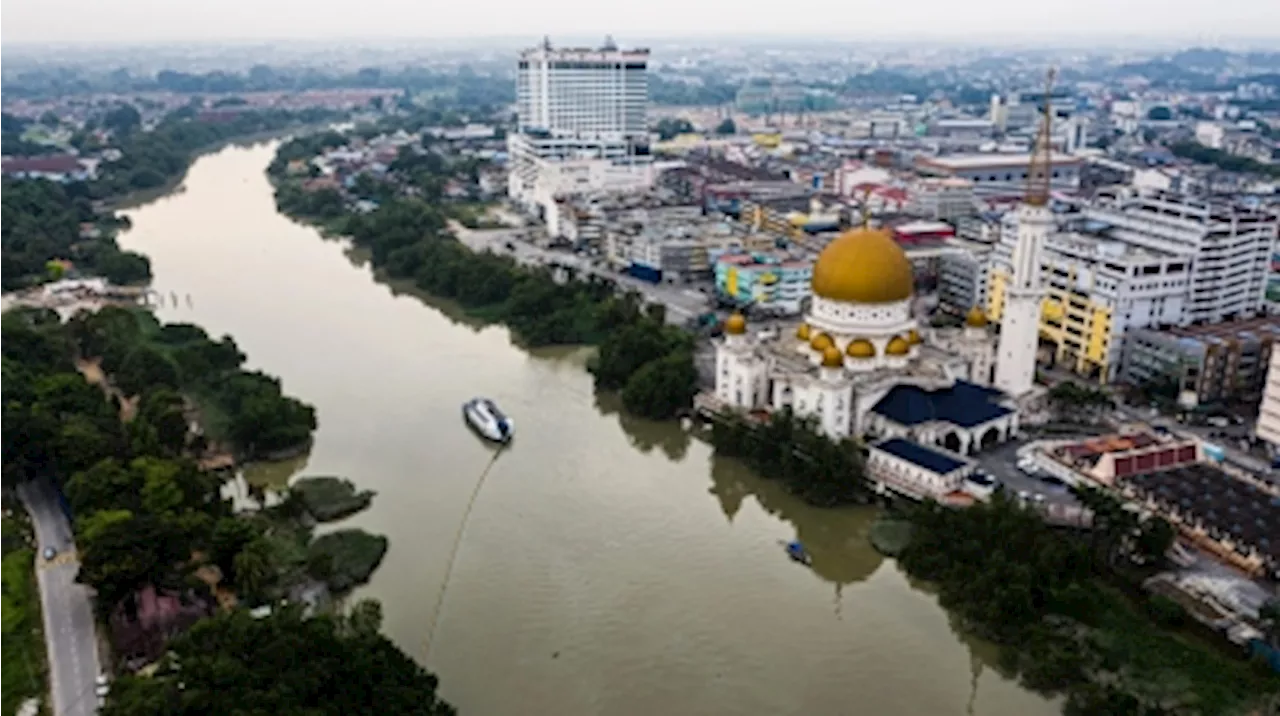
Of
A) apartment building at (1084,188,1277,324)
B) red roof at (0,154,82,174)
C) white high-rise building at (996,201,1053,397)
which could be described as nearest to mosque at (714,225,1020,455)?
white high-rise building at (996,201,1053,397)

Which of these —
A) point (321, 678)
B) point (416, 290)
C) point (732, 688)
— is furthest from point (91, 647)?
point (416, 290)

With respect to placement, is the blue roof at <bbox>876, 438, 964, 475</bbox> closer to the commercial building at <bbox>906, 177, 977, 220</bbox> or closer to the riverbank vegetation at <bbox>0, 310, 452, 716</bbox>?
the riverbank vegetation at <bbox>0, 310, 452, 716</bbox>

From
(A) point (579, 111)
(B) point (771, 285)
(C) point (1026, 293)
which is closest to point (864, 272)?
(C) point (1026, 293)

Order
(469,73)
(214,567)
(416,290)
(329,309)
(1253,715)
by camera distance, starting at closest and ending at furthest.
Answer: (1253,715)
(214,567)
(329,309)
(416,290)
(469,73)

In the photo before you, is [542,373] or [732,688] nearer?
[732,688]

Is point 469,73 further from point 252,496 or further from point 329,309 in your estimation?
point 252,496

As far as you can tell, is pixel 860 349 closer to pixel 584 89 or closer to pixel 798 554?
pixel 798 554
